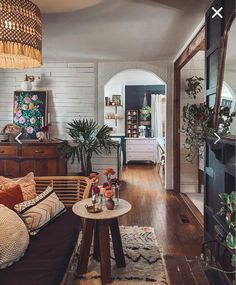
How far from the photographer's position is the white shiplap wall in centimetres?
512

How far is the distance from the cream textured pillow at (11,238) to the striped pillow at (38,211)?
17cm

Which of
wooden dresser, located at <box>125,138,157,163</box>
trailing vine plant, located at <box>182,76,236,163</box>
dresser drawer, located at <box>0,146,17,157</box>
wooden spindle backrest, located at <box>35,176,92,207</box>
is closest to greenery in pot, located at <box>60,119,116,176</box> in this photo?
dresser drawer, located at <box>0,146,17,157</box>

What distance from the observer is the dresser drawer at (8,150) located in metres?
4.44

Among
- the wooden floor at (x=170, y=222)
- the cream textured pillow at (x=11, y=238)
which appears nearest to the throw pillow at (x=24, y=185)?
the cream textured pillow at (x=11, y=238)

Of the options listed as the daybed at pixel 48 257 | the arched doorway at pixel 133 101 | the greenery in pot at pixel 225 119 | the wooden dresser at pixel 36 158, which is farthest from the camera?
the arched doorway at pixel 133 101

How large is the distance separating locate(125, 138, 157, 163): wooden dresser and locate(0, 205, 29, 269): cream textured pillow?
683 centimetres

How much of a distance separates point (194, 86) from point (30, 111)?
9.79 feet

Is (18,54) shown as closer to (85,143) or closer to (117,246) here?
(117,246)

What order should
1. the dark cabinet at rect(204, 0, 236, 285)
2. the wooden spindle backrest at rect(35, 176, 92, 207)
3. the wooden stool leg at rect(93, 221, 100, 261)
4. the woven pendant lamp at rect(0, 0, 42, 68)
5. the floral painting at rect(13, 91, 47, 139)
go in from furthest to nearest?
the floral painting at rect(13, 91, 47, 139) < the wooden spindle backrest at rect(35, 176, 92, 207) < the wooden stool leg at rect(93, 221, 100, 261) < the dark cabinet at rect(204, 0, 236, 285) < the woven pendant lamp at rect(0, 0, 42, 68)

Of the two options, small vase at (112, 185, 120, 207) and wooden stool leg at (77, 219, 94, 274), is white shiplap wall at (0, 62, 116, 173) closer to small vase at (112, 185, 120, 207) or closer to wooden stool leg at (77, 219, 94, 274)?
small vase at (112, 185, 120, 207)

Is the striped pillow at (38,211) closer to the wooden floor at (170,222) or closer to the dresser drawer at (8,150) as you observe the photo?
the wooden floor at (170,222)

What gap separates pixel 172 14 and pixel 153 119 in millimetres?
6040

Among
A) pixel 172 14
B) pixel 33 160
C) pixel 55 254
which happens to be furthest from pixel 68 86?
pixel 55 254

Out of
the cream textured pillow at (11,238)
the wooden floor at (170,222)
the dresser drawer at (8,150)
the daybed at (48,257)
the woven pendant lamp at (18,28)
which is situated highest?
the woven pendant lamp at (18,28)
